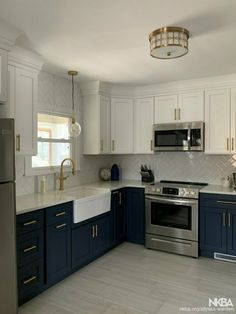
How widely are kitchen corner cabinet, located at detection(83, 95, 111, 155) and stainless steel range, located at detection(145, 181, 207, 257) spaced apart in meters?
0.99

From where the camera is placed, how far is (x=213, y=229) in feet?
11.4

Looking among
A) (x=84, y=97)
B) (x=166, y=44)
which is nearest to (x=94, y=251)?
(x=84, y=97)

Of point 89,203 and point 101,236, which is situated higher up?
point 89,203

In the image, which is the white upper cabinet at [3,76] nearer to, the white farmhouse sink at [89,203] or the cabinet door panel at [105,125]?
the white farmhouse sink at [89,203]

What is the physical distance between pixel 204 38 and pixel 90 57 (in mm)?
1195

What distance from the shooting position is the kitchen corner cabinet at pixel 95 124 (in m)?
4.01

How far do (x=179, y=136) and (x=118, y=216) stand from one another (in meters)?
1.49

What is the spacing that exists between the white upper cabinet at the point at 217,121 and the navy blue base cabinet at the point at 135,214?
1209mm

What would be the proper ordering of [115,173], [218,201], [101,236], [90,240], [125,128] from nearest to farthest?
[90,240]
[218,201]
[101,236]
[125,128]
[115,173]

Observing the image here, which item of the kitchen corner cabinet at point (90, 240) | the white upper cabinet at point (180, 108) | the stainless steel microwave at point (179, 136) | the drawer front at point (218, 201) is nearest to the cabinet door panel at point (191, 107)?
the white upper cabinet at point (180, 108)

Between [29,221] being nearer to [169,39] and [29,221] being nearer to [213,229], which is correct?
[169,39]

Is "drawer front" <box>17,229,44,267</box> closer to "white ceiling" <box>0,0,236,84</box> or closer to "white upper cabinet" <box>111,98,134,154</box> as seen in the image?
"white ceiling" <box>0,0,236,84</box>

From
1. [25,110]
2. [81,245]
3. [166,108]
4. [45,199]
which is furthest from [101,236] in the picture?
[166,108]

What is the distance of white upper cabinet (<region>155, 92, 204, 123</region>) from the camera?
3807 millimetres
